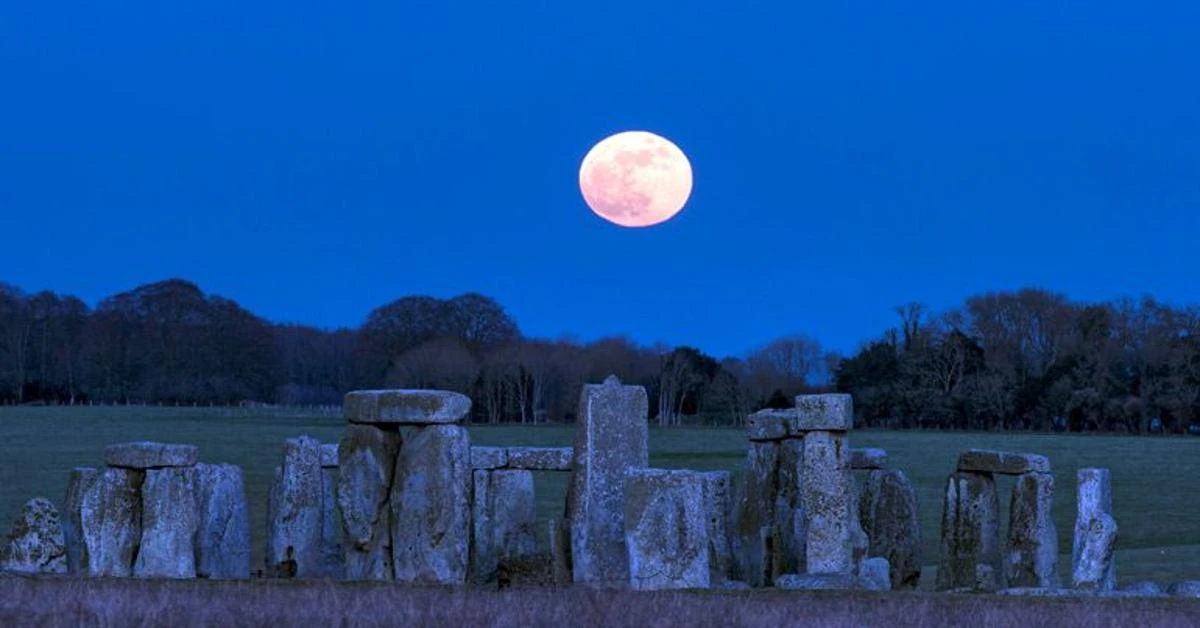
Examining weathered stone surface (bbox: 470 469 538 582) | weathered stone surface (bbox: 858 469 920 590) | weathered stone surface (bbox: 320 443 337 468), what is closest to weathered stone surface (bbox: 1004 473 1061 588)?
weathered stone surface (bbox: 858 469 920 590)

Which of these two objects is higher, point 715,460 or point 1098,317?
point 1098,317

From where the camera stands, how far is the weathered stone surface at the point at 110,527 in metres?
21.3

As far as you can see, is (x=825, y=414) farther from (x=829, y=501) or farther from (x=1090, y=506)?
(x=1090, y=506)

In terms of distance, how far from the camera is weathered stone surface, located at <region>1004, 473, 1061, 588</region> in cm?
2250

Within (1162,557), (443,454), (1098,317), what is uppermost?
(1098,317)

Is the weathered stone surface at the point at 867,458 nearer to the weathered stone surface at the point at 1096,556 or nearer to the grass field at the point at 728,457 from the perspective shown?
the grass field at the point at 728,457

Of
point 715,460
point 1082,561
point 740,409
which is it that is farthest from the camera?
point 740,409

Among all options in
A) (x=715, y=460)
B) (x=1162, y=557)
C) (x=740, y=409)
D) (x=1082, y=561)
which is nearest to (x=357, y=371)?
(x=740, y=409)

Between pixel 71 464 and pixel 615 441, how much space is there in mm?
36060

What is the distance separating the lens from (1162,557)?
30.5m

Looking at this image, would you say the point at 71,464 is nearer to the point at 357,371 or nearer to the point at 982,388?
the point at 982,388

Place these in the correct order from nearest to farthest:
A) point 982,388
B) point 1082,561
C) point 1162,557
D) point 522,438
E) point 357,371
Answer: point 1082,561 → point 1162,557 → point 522,438 → point 982,388 → point 357,371

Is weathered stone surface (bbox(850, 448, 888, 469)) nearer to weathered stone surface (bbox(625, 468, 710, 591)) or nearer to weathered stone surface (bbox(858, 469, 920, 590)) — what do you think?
weathered stone surface (bbox(858, 469, 920, 590))

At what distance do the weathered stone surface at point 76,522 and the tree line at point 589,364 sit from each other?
67208 mm
